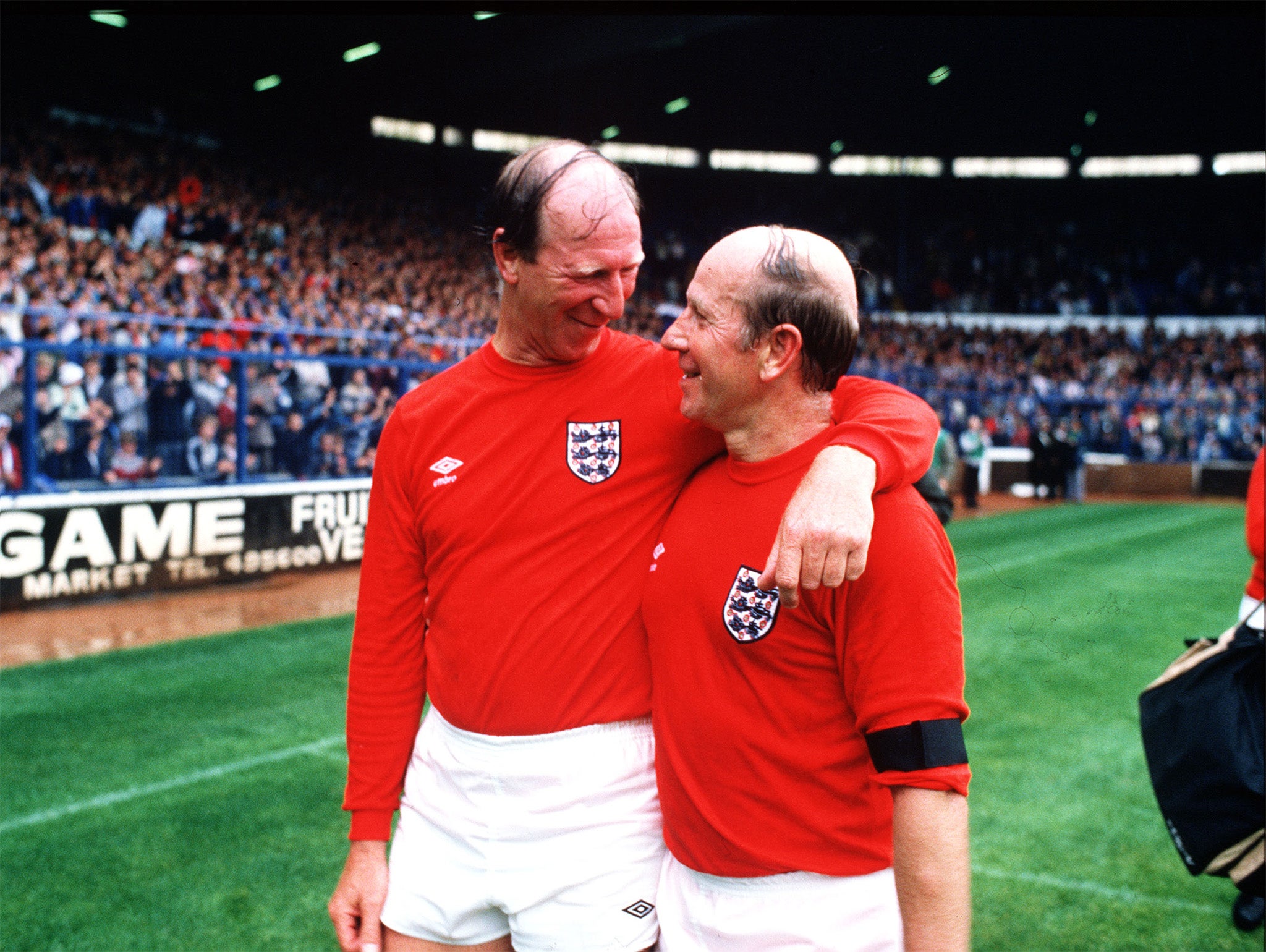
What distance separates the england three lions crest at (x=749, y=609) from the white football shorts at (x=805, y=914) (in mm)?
412

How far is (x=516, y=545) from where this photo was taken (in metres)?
2.07

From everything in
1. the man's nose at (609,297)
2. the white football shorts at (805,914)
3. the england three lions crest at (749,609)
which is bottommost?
the white football shorts at (805,914)

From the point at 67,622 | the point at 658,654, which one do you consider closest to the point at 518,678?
the point at 658,654

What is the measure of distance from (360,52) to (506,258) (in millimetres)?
20352

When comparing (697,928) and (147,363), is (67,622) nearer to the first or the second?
(147,363)

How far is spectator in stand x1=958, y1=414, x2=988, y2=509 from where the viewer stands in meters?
21.2

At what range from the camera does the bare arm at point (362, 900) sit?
2094mm

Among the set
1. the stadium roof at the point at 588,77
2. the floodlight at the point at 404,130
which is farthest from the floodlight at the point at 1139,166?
the floodlight at the point at 404,130

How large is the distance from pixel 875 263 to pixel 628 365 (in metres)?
34.1

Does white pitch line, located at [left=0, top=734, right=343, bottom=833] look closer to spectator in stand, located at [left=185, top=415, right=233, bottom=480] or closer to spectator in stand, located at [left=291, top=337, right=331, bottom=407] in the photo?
spectator in stand, located at [left=185, top=415, right=233, bottom=480]

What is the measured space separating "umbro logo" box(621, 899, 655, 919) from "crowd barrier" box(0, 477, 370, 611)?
7666 millimetres

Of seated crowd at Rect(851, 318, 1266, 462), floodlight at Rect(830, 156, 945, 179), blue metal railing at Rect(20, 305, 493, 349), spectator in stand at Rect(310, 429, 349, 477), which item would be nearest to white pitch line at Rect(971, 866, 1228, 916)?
blue metal railing at Rect(20, 305, 493, 349)

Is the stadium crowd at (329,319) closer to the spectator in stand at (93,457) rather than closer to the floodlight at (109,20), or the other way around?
the spectator in stand at (93,457)

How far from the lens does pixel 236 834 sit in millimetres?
4637
